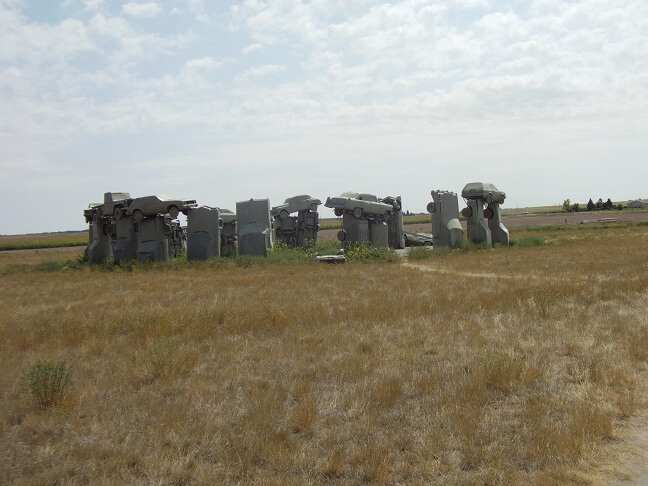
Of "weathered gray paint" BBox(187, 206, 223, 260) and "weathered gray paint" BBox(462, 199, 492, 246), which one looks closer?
"weathered gray paint" BBox(187, 206, 223, 260)

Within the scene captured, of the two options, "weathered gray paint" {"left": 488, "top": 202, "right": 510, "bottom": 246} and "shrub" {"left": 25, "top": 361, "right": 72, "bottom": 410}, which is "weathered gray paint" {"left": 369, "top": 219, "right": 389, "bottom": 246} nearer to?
"weathered gray paint" {"left": 488, "top": 202, "right": 510, "bottom": 246}

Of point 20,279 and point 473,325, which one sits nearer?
point 473,325

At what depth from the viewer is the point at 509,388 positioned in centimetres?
764

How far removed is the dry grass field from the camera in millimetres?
5691

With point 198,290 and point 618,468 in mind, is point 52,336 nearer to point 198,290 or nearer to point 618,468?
point 198,290

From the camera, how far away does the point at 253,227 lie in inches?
1238

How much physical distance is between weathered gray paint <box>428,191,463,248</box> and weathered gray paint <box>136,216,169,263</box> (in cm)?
1344

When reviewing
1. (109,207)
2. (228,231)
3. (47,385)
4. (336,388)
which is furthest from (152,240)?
(336,388)

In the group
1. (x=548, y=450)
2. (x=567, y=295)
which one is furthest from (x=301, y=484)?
(x=567, y=295)

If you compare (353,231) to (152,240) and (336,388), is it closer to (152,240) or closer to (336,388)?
(152,240)

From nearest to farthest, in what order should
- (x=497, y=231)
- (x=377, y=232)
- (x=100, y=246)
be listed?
(x=100, y=246) < (x=497, y=231) < (x=377, y=232)

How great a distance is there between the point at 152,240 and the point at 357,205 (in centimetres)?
1077

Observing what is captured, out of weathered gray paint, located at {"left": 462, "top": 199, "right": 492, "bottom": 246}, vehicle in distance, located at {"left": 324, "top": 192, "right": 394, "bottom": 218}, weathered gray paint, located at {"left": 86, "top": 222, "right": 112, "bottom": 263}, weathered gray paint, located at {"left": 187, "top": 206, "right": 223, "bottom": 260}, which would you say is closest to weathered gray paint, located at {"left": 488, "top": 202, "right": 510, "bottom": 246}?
weathered gray paint, located at {"left": 462, "top": 199, "right": 492, "bottom": 246}

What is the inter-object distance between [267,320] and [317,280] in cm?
797
